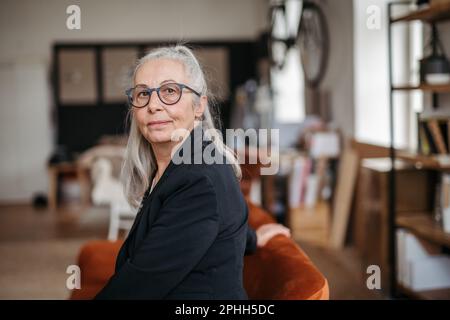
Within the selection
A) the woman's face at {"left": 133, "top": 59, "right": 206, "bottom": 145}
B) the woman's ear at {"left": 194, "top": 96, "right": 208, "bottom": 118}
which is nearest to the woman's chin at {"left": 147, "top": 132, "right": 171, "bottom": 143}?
the woman's face at {"left": 133, "top": 59, "right": 206, "bottom": 145}

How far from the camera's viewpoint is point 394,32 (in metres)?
5.02

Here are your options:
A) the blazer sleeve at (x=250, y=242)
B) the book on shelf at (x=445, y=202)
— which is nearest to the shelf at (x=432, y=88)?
the book on shelf at (x=445, y=202)

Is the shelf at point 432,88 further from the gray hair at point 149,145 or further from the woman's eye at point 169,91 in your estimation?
the woman's eye at point 169,91

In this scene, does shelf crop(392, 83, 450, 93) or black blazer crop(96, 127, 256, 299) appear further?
shelf crop(392, 83, 450, 93)

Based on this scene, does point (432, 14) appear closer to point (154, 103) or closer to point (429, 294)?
point (429, 294)

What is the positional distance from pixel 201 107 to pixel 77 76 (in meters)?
8.00

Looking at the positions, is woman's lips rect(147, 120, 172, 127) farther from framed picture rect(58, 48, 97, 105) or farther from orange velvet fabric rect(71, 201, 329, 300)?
framed picture rect(58, 48, 97, 105)

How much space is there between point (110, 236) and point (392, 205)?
3.18m

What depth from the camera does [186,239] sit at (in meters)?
1.38

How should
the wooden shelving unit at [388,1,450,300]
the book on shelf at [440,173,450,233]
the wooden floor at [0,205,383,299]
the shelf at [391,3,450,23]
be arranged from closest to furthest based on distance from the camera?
the shelf at [391,3,450,23]
the wooden shelving unit at [388,1,450,300]
the book on shelf at [440,173,450,233]
the wooden floor at [0,205,383,299]

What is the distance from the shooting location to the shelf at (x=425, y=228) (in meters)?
3.46

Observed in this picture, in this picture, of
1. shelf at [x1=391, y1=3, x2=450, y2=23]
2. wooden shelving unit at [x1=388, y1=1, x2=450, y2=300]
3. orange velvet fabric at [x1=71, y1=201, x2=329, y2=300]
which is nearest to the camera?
orange velvet fabric at [x1=71, y1=201, x2=329, y2=300]

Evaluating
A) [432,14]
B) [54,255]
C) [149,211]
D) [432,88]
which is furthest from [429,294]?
[54,255]

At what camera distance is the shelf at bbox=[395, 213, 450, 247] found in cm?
346
